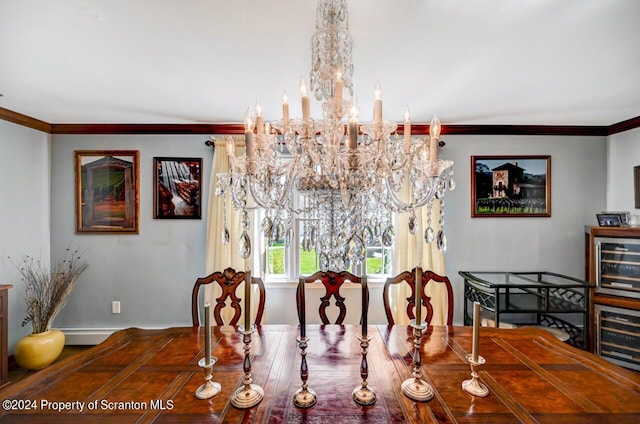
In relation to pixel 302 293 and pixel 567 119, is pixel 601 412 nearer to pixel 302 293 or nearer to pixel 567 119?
pixel 302 293

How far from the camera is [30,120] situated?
2594 mm

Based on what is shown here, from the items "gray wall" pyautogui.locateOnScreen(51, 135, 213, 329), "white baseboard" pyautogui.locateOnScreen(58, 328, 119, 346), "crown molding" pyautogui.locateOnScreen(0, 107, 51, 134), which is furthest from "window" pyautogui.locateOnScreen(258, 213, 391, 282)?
"crown molding" pyautogui.locateOnScreen(0, 107, 51, 134)

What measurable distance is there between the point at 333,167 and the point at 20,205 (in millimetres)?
3361

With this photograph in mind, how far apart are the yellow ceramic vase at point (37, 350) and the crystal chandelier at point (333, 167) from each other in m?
2.45

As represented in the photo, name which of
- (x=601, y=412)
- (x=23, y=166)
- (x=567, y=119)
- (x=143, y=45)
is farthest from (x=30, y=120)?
(x=567, y=119)

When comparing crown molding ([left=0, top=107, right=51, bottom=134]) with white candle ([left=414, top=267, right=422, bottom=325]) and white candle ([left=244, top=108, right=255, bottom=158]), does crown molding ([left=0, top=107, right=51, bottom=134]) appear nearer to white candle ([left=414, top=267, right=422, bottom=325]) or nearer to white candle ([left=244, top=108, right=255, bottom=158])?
white candle ([left=244, top=108, right=255, bottom=158])

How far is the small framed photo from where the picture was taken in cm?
238

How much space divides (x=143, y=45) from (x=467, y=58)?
1960 millimetres

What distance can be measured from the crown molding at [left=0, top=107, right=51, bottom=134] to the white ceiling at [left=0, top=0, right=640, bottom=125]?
0.09 meters

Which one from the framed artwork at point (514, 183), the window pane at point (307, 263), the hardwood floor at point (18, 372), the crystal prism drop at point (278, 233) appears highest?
the framed artwork at point (514, 183)

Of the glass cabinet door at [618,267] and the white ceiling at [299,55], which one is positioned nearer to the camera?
the white ceiling at [299,55]

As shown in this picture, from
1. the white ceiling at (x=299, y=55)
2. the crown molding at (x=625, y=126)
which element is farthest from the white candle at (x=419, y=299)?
the crown molding at (x=625, y=126)

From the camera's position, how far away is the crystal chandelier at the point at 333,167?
3.86 feet

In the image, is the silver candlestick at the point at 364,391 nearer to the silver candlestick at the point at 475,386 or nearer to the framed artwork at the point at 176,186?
the silver candlestick at the point at 475,386
